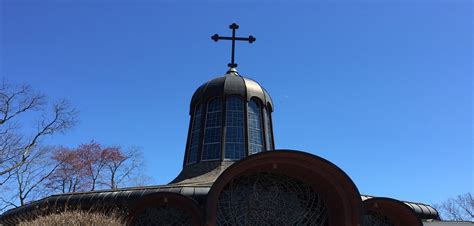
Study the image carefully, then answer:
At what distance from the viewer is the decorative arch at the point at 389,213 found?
1294cm

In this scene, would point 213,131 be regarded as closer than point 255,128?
Yes

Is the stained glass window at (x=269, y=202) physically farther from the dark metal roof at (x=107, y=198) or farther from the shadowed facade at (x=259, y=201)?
the dark metal roof at (x=107, y=198)

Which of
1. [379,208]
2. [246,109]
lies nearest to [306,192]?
[379,208]

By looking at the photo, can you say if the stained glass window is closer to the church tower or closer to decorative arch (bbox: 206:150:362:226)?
decorative arch (bbox: 206:150:362:226)

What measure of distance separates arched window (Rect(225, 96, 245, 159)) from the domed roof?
1.04 ft

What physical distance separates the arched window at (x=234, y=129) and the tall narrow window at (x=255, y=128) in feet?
1.22

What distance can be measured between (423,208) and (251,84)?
25.7 feet

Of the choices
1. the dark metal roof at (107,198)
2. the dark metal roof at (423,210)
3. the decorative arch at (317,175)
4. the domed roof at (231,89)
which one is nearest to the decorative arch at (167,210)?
the dark metal roof at (107,198)

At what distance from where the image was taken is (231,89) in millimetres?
17922

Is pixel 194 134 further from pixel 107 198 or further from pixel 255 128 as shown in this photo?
pixel 107 198

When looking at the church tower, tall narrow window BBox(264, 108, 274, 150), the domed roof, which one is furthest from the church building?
the domed roof

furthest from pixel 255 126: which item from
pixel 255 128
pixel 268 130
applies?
pixel 268 130

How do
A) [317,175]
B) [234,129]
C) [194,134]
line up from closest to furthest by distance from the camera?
[317,175] < [234,129] < [194,134]

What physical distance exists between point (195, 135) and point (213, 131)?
967 millimetres
